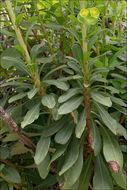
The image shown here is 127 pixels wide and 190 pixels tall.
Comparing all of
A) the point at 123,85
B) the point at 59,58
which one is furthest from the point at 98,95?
the point at 59,58

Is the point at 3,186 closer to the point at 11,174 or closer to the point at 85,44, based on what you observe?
the point at 11,174

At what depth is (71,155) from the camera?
2.85ft

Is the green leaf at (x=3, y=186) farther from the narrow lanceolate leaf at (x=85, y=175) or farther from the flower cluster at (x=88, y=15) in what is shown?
the flower cluster at (x=88, y=15)

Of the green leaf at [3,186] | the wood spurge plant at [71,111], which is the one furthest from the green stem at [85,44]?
the green leaf at [3,186]

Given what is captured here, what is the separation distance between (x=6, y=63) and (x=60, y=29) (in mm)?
321

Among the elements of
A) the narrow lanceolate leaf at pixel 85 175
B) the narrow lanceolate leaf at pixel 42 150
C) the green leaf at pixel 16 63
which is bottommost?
the narrow lanceolate leaf at pixel 85 175

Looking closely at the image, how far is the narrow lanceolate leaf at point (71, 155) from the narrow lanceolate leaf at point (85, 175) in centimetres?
12

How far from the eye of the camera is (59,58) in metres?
1.05

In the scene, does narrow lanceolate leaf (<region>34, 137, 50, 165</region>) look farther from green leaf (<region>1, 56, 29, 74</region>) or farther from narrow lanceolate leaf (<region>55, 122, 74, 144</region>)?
green leaf (<region>1, 56, 29, 74</region>)

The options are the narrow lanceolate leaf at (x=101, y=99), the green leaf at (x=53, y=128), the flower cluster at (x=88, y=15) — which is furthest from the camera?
the green leaf at (x=53, y=128)

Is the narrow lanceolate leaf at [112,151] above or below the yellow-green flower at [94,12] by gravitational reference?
below

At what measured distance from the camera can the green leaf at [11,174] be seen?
36.5 inches

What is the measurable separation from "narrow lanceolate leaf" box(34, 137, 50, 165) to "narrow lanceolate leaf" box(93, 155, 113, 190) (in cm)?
25

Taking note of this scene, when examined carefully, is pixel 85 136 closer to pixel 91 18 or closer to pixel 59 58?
pixel 59 58
